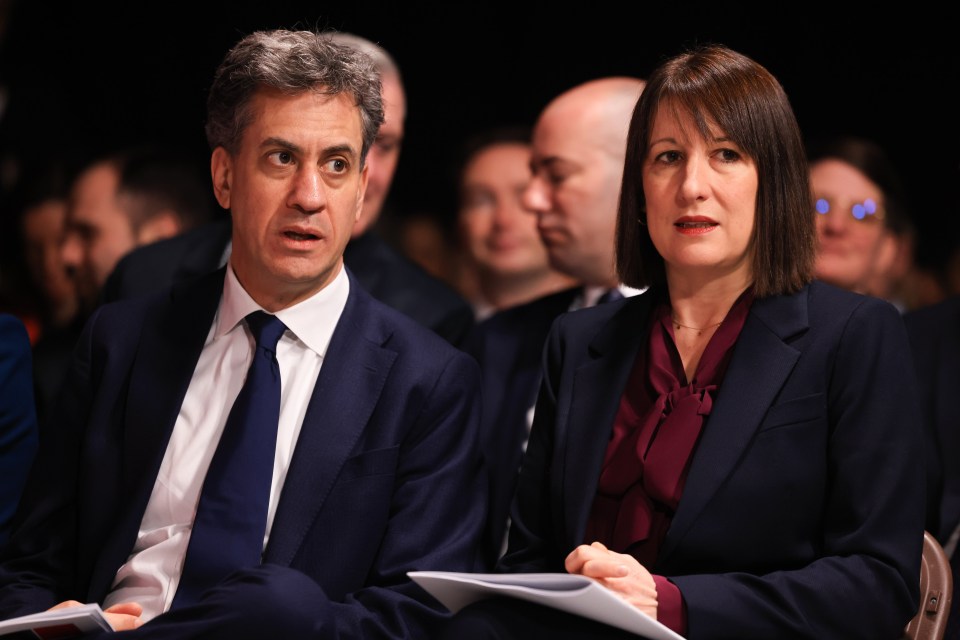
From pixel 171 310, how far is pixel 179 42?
3.79 metres

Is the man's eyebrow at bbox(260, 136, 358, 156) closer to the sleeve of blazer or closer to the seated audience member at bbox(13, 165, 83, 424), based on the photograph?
the sleeve of blazer

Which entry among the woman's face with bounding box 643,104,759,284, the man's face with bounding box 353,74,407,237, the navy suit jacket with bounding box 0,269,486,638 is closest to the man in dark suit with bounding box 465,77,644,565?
the man's face with bounding box 353,74,407,237

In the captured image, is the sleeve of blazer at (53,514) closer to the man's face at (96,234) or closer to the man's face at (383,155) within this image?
the man's face at (383,155)

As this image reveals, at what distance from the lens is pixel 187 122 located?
6.49 m

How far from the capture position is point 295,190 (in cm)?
284

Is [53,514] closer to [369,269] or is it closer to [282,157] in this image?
[282,157]

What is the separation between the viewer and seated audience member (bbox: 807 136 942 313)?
429 centimetres

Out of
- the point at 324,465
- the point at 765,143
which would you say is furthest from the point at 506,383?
the point at 765,143

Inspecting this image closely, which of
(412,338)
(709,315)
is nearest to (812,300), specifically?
(709,315)

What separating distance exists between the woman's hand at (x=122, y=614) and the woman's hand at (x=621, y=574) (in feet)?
2.85

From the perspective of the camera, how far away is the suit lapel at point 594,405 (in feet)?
8.77

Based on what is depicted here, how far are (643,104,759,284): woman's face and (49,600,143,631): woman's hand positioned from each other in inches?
50.9

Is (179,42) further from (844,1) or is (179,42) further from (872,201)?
(872,201)

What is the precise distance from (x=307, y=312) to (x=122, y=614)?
75cm
